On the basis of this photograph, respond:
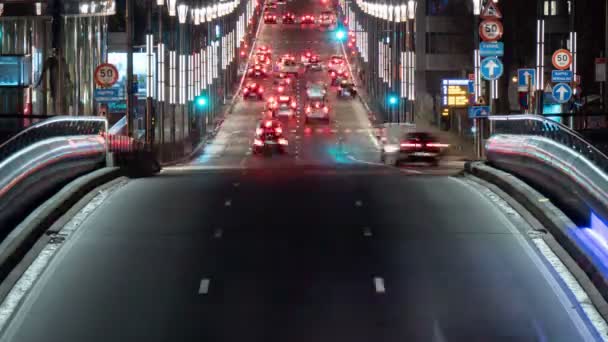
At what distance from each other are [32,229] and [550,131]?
9246 mm

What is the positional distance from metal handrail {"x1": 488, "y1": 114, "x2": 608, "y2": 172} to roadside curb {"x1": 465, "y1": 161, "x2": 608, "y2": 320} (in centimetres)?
100

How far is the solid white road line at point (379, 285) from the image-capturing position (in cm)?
1778

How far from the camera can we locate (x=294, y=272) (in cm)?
1900

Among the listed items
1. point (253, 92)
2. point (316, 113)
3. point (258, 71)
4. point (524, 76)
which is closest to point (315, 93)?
point (253, 92)

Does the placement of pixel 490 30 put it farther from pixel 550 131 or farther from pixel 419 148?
pixel 550 131

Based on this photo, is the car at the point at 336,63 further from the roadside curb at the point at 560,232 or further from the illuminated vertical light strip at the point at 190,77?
the roadside curb at the point at 560,232

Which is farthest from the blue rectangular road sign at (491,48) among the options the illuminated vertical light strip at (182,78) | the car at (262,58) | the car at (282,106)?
the car at (262,58)

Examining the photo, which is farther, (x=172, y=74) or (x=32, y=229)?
(x=172, y=74)

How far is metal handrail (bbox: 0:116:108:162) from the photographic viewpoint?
20.4 metres

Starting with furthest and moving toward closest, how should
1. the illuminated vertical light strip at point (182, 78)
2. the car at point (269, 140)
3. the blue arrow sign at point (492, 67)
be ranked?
the illuminated vertical light strip at point (182, 78)
the car at point (269, 140)
the blue arrow sign at point (492, 67)

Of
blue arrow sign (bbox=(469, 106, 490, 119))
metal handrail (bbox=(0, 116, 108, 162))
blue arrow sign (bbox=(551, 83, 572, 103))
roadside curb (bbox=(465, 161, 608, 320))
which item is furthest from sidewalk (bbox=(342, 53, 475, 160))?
roadside curb (bbox=(465, 161, 608, 320))

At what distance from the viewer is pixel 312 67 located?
6132 inches

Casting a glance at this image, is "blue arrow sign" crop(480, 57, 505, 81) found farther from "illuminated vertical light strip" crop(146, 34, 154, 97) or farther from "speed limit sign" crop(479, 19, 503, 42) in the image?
"illuminated vertical light strip" crop(146, 34, 154, 97)

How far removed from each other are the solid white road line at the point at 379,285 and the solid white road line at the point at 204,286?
7.03 ft
